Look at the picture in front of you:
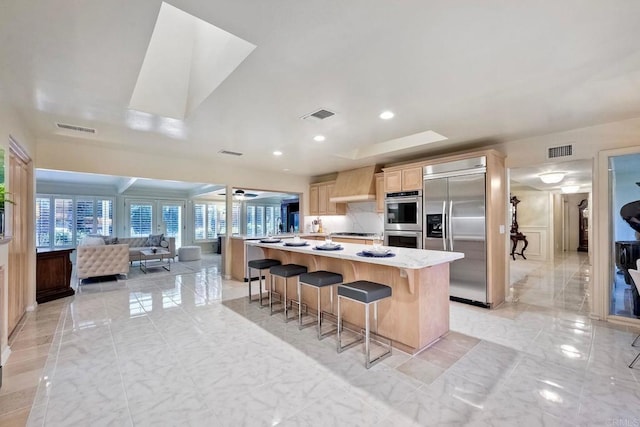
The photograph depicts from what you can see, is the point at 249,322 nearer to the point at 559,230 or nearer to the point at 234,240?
the point at 234,240

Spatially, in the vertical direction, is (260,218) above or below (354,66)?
below

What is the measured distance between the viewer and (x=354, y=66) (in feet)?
6.97

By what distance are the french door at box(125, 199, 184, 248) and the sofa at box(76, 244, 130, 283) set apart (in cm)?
406

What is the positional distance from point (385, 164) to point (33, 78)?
5.15 m

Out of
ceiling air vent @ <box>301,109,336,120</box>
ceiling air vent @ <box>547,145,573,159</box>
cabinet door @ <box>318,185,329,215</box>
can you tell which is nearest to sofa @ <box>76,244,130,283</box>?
cabinet door @ <box>318,185,329,215</box>

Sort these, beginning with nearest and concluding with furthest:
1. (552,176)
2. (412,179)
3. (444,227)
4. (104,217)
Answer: (444,227) < (412,179) < (552,176) < (104,217)

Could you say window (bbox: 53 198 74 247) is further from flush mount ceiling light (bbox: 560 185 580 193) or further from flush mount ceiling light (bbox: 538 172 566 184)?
flush mount ceiling light (bbox: 560 185 580 193)

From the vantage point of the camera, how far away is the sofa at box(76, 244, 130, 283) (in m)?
5.48

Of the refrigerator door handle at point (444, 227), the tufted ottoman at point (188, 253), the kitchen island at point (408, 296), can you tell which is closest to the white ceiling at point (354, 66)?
the refrigerator door handle at point (444, 227)

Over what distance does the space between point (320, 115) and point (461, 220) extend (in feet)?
8.72

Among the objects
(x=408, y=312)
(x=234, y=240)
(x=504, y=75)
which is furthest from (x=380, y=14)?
(x=234, y=240)

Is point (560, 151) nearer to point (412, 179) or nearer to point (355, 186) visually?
point (412, 179)

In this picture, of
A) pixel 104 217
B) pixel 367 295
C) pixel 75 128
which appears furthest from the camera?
pixel 104 217

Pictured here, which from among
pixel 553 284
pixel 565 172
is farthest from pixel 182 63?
pixel 565 172
